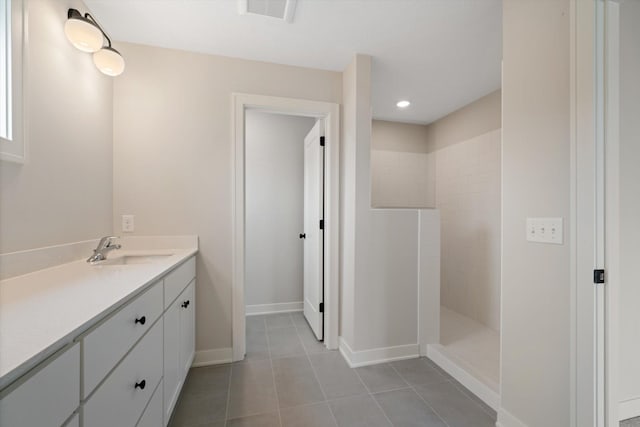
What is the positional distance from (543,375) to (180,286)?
6.69 ft

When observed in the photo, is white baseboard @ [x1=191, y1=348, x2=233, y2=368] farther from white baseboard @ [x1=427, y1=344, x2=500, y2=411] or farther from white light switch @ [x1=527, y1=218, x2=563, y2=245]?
white light switch @ [x1=527, y1=218, x2=563, y2=245]

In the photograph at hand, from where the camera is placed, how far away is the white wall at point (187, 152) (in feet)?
6.70

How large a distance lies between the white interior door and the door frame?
7 centimetres

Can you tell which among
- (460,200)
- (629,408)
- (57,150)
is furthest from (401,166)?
(57,150)

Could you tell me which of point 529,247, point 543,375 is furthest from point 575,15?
point 543,375

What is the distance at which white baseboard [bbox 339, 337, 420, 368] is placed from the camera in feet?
7.01

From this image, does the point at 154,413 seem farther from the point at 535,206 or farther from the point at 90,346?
the point at 535,206

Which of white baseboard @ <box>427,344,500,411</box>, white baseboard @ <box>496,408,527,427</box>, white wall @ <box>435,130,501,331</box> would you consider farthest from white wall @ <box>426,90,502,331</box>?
white baseboard @ <box>496,408,527,427</box>

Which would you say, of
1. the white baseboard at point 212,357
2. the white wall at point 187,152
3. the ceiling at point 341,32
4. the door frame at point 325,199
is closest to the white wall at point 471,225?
the ceiling at point 341,32

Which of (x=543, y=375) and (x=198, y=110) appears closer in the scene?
(x=543, y=375)

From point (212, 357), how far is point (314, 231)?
1.40 m

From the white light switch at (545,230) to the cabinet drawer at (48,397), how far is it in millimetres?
1828

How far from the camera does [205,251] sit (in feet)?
7.11

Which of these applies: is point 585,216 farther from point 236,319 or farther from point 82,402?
point 236,319
